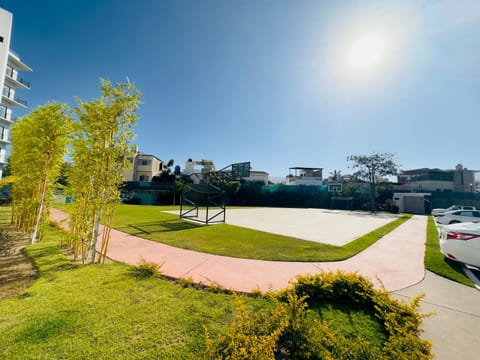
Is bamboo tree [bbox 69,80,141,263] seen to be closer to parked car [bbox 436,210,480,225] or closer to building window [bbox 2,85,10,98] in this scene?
parked car [bbox 436,210,480,225]

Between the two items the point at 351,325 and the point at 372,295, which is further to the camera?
the point at 372,295

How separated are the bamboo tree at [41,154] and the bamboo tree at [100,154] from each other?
1840 mm

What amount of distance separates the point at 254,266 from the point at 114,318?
2.66 m

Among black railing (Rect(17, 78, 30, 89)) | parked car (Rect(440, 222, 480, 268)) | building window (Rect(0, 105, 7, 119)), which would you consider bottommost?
parked car (Rect(440, 222, 480, 268))

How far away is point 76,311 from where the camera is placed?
7.38ft

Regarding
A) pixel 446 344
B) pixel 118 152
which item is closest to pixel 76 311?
pixel 118 152

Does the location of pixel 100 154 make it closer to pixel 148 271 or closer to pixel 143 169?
A: pixel 148 271

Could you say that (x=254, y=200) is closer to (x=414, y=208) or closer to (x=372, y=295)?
(x=414, y=208)

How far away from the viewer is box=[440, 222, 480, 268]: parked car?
407 cm

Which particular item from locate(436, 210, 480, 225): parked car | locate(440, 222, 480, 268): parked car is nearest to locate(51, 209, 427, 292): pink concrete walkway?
locate(440, 222, 480, 268): parked car

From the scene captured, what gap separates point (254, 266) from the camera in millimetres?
4125

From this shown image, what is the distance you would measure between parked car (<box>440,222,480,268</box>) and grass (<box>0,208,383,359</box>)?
12.4 feet

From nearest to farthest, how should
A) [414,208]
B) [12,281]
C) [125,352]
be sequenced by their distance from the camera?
[125,352], [12,281], [414,208]

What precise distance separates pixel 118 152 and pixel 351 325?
487 centimetres
